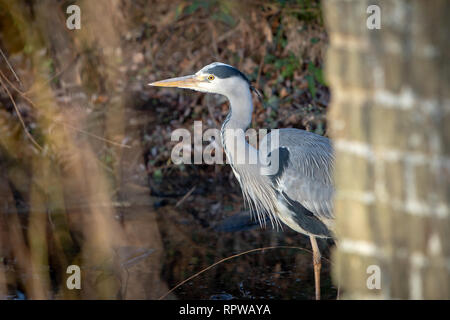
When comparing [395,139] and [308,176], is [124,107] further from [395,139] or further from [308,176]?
[395,139]

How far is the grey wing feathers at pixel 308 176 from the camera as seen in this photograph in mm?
4055

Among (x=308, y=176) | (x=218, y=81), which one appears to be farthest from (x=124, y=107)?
(x=308, y=176)

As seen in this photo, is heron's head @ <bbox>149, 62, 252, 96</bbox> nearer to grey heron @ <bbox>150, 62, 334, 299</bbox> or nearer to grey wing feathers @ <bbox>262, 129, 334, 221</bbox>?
grey heron @ <bbox>150, 62, 334, 299</bbox>

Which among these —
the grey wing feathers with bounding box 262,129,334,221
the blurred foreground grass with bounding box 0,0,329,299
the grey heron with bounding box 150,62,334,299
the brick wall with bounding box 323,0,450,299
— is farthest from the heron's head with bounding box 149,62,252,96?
the brick wall with bounding box 323,0,450,299

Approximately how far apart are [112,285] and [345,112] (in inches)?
128

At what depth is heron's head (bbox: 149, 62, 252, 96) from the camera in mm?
4082

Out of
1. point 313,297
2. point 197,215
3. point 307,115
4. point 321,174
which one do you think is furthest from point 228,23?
point 313,297

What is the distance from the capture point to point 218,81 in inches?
163

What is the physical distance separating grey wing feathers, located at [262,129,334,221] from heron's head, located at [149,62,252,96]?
1.69 feet

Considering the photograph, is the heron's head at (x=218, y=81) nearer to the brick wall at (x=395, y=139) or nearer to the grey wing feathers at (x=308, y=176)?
the grey wing feathers at (x=308, y=176)

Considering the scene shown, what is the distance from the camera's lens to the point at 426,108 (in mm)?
1283

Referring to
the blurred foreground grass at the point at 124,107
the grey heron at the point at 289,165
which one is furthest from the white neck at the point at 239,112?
the blurred foreground grass at the point at 124,107

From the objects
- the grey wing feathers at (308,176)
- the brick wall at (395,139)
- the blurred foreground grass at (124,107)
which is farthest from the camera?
the blurred foreground grass at (124,107)

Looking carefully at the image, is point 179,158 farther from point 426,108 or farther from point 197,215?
point 426,108
